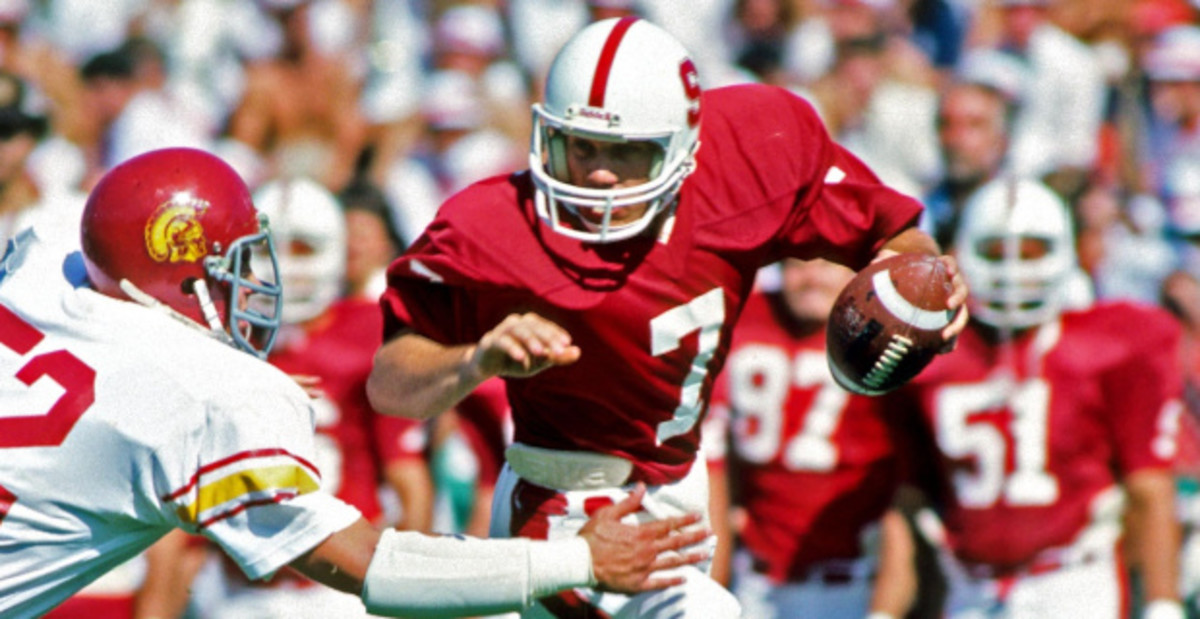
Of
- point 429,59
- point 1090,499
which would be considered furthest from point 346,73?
point 1090,499

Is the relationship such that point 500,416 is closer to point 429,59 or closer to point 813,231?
point 813,231

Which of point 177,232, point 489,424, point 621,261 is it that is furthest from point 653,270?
point 489,424

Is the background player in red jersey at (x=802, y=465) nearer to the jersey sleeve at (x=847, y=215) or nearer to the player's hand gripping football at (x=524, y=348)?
the jersey sleeve at (x=847, y=215)

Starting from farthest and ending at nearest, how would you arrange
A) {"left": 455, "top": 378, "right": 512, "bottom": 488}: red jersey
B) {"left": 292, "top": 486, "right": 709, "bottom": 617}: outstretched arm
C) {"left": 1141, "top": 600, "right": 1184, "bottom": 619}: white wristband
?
{"left": 455, "top": 378, "right": 512, "bottom": 488}: red jersey < {"left": 1141, "top": 600, "right": 1184, "bottom": 619}: white wristband < {"left": 292, "top": 486, "right": 709, "bottom": 617}: outstretched arm

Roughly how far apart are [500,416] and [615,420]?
2.03 metres

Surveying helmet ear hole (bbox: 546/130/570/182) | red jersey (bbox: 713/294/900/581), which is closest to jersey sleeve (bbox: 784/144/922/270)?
helmet ear hole (bbox: 546/130/570/182)

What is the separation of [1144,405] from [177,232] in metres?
3.12

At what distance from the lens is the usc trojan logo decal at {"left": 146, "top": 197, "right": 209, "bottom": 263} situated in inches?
132

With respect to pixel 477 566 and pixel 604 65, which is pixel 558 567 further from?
pixel 604 65

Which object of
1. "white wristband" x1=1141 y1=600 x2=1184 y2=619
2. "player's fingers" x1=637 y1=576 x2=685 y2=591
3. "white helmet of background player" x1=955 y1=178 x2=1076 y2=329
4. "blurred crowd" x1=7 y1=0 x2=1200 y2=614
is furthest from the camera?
"blurred crowd" x1=7 y1=0 x2=1200 y2=614

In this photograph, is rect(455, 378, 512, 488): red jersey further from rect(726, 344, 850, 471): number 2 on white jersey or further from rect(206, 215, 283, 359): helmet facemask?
rect(206, 215, 283, 359): helmet facemask

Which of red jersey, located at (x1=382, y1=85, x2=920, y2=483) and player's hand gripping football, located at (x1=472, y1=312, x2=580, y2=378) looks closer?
player's hand gripping football, located at (x1=472, y1=312, x2=580, y2=378)

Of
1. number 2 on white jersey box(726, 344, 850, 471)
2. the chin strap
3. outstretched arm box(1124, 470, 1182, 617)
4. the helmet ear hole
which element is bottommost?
outstretched arm box(1124, 470, 1182, 617)

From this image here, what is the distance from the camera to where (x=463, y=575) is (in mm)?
3312
